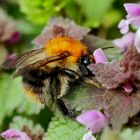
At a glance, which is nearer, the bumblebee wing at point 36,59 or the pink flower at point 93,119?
the pink flower at point 93,119

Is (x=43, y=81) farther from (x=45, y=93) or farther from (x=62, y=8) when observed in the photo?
(x=62, y=8)

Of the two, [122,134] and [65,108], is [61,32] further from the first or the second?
[122,134]

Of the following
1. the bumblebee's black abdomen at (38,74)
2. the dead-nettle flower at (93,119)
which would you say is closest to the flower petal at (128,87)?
the dead-nettle flower at (93,119)

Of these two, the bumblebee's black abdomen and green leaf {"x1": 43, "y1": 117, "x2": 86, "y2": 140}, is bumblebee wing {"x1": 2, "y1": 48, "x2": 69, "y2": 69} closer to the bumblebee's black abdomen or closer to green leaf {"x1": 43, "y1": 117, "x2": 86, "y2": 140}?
the bumblebee's black abdomen

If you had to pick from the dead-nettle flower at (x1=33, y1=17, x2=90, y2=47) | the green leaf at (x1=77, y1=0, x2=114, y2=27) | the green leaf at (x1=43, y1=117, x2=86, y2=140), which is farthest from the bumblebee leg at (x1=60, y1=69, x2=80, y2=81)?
the green leaf at (x1=77, y1=0, x2=114, y2=27)

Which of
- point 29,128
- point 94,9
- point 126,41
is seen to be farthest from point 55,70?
point 94,9

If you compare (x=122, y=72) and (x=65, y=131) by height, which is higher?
(x=122, y=72)

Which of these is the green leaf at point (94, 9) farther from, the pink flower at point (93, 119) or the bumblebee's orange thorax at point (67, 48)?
the pink flower at point (93, 119)
